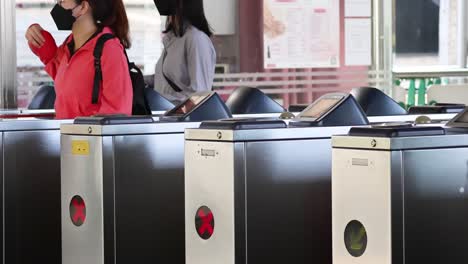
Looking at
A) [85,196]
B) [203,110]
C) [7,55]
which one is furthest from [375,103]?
[7,55]

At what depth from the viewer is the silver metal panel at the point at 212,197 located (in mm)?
4352

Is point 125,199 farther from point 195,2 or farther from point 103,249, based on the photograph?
point 195,2

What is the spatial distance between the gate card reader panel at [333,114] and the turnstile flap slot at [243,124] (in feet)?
0.46

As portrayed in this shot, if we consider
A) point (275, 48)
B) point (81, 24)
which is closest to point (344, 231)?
point (81, 24)

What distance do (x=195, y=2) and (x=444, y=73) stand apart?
392cm

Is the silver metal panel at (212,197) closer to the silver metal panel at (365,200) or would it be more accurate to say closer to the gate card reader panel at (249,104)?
the silver metal panel at (365,200)

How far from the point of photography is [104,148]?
489cm

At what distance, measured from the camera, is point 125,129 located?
496 cm

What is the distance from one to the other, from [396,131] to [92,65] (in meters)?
2.24

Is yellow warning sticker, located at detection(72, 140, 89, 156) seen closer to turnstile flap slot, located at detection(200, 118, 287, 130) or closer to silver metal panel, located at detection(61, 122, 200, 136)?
silver metal panel, located at detection(61, 122, 200, 136)

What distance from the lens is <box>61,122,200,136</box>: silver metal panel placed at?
4.87 meters

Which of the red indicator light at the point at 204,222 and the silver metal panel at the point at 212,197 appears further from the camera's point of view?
the red indicator light at the point at 204,222

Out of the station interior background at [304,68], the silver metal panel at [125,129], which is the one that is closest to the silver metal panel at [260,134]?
the silver metal panel at [125,129]

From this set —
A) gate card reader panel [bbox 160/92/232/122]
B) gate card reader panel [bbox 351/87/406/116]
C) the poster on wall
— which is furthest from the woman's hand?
the poster on wall
